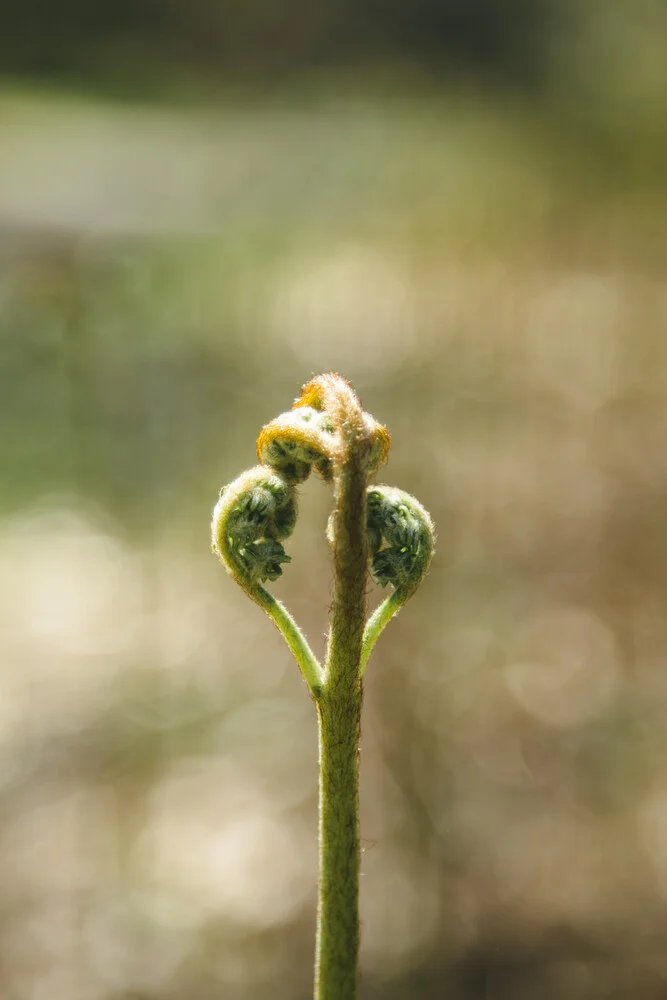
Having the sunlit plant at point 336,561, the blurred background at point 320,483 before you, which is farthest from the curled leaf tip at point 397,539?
the blurred background at point 320,483

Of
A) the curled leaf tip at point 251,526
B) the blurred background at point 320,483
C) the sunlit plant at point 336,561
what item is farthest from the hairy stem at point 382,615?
the blurred background at point 320,483

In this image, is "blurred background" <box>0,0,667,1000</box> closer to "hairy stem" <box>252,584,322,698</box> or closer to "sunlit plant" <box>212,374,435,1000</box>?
"sunlit plant" <box>212,374,435,1000</box>

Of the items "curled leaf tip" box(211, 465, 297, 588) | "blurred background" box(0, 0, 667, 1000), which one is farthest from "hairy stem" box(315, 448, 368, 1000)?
"blurred background" box(0, 0, 667, 1000)

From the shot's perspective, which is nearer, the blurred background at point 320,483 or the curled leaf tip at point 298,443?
the curled leaf tip at point 298,443

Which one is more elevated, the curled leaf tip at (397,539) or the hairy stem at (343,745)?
the curled leaf tip at (397,539)

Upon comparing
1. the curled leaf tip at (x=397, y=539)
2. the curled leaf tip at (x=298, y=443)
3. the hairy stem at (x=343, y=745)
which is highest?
the curled leaf tip at (x=298, y=443)

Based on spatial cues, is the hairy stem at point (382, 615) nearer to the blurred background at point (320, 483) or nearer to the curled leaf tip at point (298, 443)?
the curled leaf tip at point (298, 443)

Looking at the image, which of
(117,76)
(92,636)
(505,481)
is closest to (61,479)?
(92,636)
